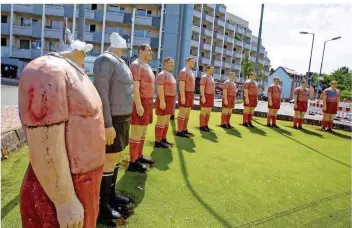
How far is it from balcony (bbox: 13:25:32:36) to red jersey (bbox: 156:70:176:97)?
30057 millimetres

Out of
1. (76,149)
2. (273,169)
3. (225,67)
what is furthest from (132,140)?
(225,67)

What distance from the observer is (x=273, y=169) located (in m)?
5.66

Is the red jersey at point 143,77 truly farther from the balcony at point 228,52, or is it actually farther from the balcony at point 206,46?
the balcony at point 228,52

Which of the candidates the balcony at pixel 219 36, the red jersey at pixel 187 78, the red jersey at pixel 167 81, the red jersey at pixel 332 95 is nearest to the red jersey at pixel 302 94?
the red jersey at pixel 332 95

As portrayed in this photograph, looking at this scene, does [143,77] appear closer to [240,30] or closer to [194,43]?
[194,43]

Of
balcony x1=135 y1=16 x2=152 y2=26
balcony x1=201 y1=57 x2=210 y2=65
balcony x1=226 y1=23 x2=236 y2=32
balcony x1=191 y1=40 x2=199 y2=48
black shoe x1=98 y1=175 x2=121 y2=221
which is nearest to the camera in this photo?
black shoe x1=98 y1=175 x2=121 y2=221

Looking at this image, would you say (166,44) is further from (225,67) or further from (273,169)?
(273,169)

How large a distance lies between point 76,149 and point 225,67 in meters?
47.4

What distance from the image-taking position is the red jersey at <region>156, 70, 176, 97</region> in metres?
5.91

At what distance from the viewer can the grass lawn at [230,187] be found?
3.47 metres

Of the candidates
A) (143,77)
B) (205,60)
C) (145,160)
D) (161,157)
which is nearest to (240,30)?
(205,60)

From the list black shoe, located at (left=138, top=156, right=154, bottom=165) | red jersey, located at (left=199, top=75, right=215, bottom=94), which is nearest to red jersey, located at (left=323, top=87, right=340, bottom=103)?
red jersey, located at (left=199, top=75, right=215, bottom=94)

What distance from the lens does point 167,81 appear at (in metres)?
6.06

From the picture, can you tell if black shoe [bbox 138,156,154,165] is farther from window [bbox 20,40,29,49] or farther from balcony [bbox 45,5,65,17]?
window [bbox 20,40,29,49]
